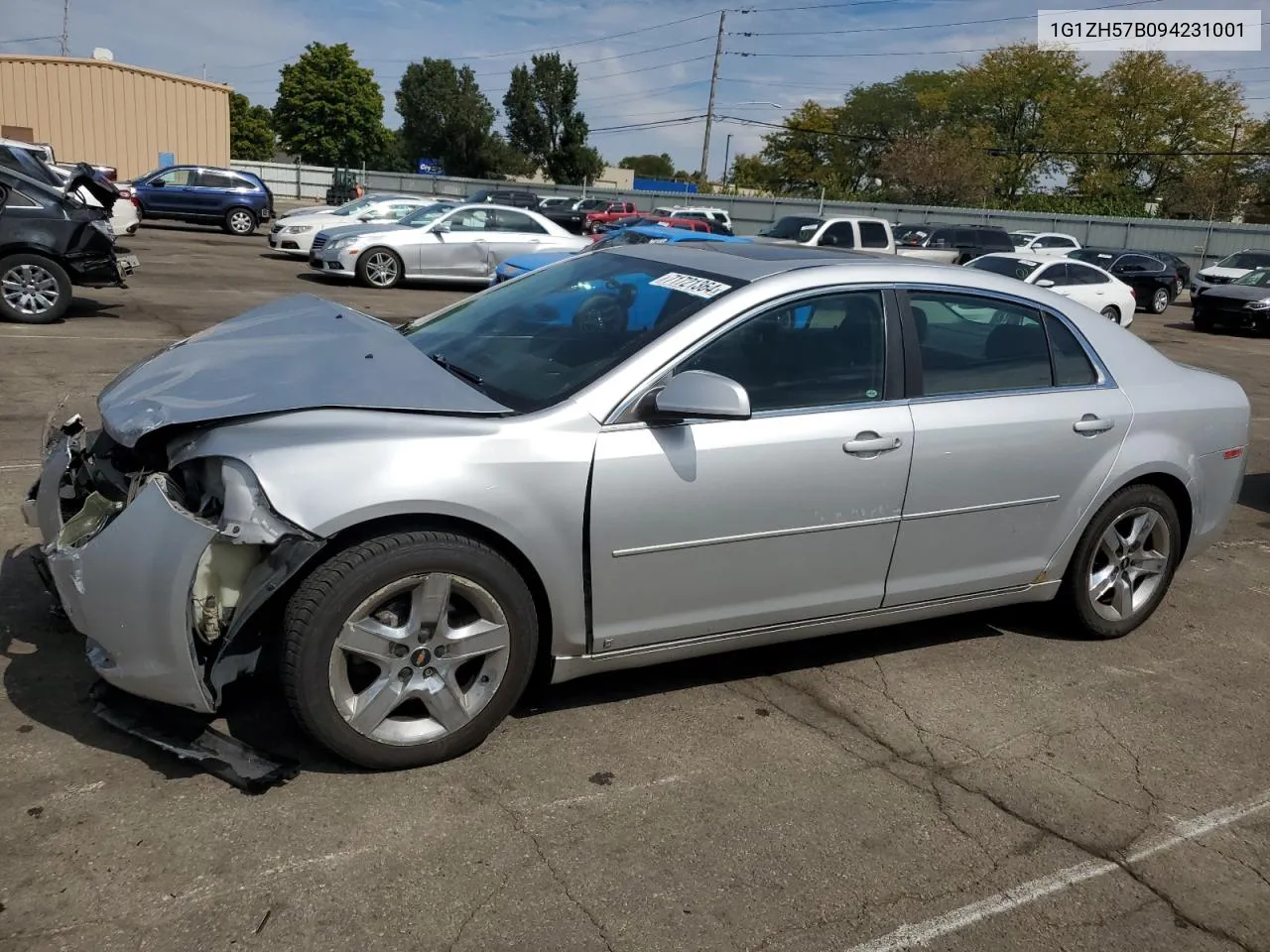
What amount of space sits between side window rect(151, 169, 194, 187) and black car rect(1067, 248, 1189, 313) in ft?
75.5

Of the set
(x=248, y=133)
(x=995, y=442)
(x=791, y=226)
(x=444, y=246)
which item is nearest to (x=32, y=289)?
(x=444, y=246)

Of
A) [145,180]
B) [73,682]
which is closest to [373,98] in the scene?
[145,180]

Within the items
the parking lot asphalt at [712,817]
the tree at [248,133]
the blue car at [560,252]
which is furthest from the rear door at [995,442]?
the tree at [248,133]

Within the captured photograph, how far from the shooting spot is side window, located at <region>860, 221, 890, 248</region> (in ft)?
70.7

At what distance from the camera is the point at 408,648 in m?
3.14

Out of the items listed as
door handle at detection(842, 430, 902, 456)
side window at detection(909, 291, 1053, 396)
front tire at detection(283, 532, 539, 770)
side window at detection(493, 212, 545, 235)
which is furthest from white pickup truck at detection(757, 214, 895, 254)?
front tire at detection(283, 532, 539, 770)

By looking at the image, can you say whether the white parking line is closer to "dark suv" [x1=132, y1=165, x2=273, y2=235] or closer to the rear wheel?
"dark suv" [x1=132, y1=165, x2=273, y2=235]

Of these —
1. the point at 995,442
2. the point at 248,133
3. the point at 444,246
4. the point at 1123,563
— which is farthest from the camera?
the point at 248,133

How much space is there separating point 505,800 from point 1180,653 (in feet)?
10.7

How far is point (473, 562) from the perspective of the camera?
3.14m

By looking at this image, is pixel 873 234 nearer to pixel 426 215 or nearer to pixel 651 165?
pixel 426 215

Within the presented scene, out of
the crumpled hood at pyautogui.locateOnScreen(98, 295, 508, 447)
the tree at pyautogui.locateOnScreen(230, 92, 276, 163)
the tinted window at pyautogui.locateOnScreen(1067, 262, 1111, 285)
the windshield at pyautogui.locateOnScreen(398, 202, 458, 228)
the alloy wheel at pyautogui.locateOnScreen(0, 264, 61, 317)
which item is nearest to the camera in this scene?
the crumpled hood at pyautogui.locateOnScreen(98, 295, 508, 447)

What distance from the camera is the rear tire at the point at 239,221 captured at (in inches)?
1089

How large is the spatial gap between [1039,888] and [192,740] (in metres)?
2.51
